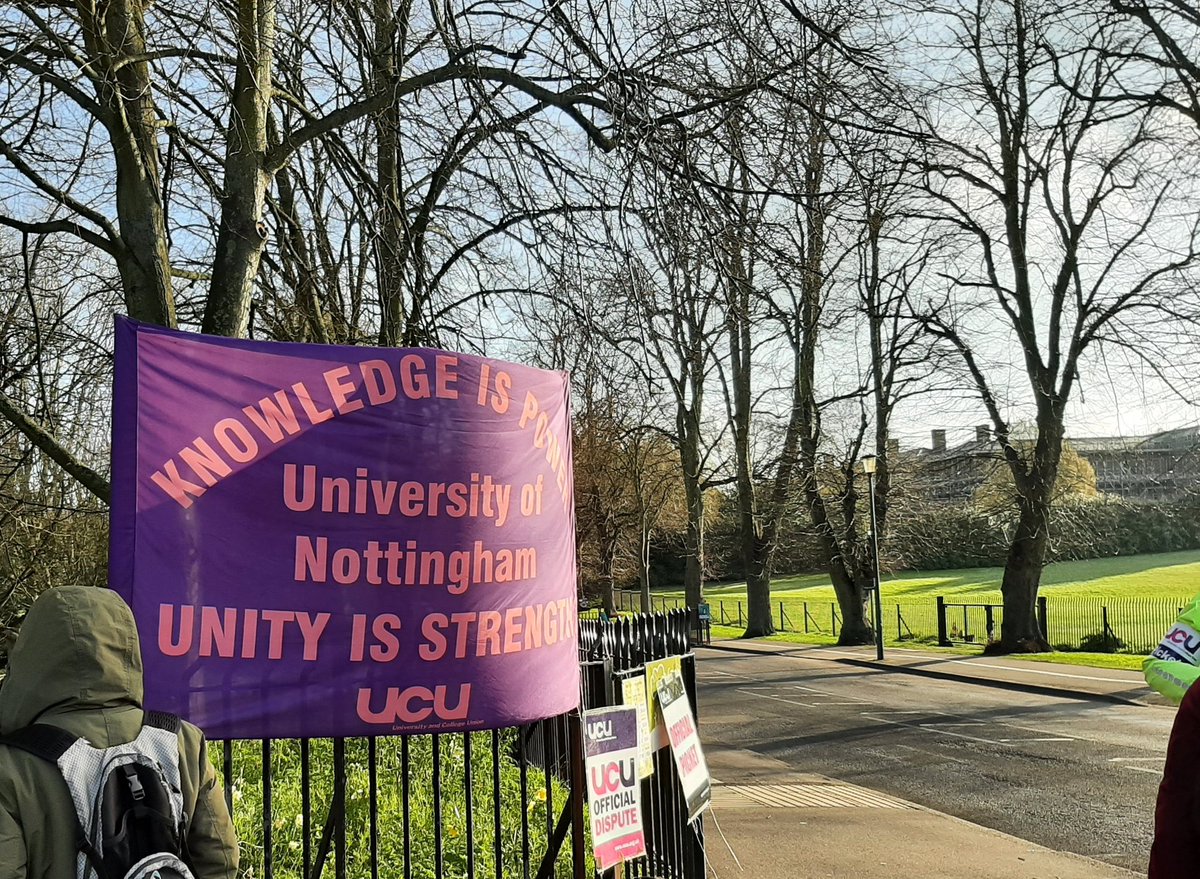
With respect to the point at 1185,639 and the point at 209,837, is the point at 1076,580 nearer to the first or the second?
the point at 1185,639

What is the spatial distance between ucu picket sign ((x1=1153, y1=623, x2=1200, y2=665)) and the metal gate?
2.22 m

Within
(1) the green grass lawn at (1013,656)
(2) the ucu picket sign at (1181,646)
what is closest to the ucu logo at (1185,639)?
(2) the ucu picket sign at (1181,646)

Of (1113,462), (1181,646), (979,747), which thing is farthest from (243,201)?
(1113,462)

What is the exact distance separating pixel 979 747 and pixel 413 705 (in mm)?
10751

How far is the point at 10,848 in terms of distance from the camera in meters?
2.34

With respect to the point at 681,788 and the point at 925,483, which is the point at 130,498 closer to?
the point at 681,788

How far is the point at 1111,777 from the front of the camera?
34.6 ft

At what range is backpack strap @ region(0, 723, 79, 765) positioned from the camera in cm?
240

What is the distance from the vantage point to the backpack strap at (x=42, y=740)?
94.4 inches

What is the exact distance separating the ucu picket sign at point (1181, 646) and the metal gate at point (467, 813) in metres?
2.22

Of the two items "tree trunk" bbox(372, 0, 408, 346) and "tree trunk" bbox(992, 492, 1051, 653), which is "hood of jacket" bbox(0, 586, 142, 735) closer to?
"tree trunk" bbox(372, 0, 408, 346)

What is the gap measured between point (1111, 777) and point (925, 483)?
24312mm

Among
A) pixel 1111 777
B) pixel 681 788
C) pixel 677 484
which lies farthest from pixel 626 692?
pixel 677 484

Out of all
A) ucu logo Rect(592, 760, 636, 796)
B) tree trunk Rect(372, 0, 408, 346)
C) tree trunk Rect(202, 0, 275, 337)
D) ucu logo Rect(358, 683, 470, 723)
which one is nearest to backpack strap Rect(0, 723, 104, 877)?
ucu logo Rect(358, 683, 470, 723)
